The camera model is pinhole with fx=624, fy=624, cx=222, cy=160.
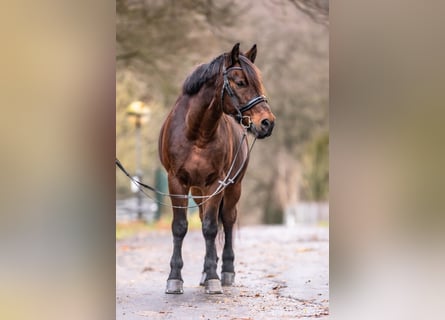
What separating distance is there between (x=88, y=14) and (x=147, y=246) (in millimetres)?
2898

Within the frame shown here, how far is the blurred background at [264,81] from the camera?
3.63m

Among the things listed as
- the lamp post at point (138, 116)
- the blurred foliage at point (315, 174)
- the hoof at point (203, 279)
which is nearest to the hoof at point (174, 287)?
the hoof at point (203, 279)

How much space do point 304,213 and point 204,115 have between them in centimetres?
299

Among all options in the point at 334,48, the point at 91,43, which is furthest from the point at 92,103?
the point at 334,48

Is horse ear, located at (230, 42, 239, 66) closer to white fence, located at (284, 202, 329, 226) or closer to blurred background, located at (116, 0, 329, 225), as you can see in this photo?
blurred background, located at (116, 0, 329, 225)

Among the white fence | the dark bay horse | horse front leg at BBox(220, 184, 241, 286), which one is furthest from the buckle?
the white fence

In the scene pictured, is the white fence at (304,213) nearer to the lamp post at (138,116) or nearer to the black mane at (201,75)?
the lamp post at (138,116)

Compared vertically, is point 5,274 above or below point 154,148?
below

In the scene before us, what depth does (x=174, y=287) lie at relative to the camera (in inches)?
118

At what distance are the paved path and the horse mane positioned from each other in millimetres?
903

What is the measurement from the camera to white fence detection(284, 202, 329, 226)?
18.1ft

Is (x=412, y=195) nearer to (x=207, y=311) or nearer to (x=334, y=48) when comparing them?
(x=334, y=48)

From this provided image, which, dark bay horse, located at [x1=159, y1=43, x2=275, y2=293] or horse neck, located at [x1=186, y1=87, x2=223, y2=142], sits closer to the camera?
dark bay horse, located at [x1=159, y1=43, x2=275, y2=293]

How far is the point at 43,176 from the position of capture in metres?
1.84
